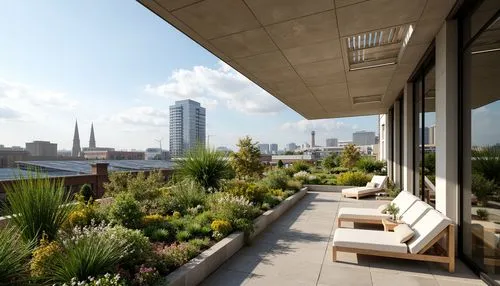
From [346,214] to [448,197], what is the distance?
1.83m

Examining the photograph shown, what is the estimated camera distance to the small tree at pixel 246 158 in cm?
989

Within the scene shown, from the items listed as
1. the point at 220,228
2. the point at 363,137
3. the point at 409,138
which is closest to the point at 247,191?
the point at 220,228

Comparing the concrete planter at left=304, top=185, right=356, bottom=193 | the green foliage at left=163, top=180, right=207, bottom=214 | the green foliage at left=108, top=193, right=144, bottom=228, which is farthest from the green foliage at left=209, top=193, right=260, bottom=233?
the concrete planter at left=304, top=185, right=356, bottom=193

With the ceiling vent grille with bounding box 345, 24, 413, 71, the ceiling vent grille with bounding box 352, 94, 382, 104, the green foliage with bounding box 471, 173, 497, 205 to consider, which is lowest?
the green foliage with bounding box 471, 173, 497, 205

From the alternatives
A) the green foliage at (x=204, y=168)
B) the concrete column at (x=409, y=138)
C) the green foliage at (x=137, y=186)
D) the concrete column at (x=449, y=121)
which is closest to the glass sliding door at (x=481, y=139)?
the concrete column at (x=449, y=121)

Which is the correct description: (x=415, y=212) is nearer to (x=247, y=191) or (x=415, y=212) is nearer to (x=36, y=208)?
(x=247, y=191)

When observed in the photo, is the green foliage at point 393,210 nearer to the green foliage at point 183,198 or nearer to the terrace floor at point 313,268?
the terrace floor at point 313,268

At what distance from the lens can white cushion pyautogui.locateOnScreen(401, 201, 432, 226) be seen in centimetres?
422

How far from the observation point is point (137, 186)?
618 centimetres

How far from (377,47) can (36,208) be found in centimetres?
642

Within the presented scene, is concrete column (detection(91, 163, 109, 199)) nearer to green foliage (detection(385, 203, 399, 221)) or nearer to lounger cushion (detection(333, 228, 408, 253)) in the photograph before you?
lounger cushion (detection(333, 228, 408, 253))

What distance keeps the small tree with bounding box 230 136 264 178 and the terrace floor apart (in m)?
4.84

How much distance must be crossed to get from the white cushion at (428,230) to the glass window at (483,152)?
16.6 inches

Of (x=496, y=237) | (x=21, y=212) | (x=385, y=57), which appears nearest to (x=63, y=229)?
(x=21, y=212)
